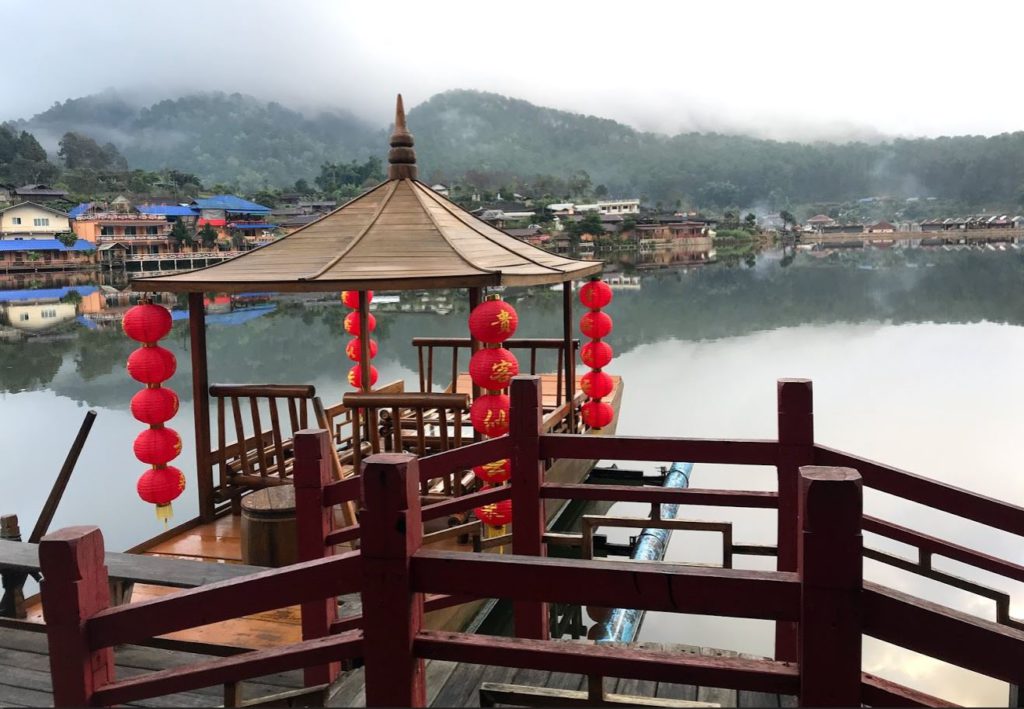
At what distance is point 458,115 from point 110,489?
139826 millimetres

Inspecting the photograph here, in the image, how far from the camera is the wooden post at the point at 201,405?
4.90 metres

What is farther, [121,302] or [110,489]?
[121,302]

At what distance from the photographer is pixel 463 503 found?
9.52ft

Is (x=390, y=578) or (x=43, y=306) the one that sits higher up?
(x=390, y=578)

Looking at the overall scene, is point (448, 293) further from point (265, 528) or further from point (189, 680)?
point (189, 680)

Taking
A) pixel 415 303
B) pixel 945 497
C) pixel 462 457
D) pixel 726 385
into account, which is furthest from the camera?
pixel 415 303

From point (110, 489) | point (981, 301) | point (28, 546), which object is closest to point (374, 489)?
point (28, 546)

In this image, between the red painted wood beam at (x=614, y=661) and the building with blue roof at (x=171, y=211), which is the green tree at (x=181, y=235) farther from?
the red painted wood beam at (x=614, y=661)

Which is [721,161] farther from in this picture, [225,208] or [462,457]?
[462,457]

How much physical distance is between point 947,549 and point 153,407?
422 cm

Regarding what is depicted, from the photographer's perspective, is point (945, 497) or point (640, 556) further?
point (640, 556)

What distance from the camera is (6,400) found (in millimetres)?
13250

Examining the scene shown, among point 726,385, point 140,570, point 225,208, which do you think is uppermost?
point 225,208

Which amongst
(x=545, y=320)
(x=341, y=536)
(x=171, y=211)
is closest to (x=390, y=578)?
(x=341, y=536)
